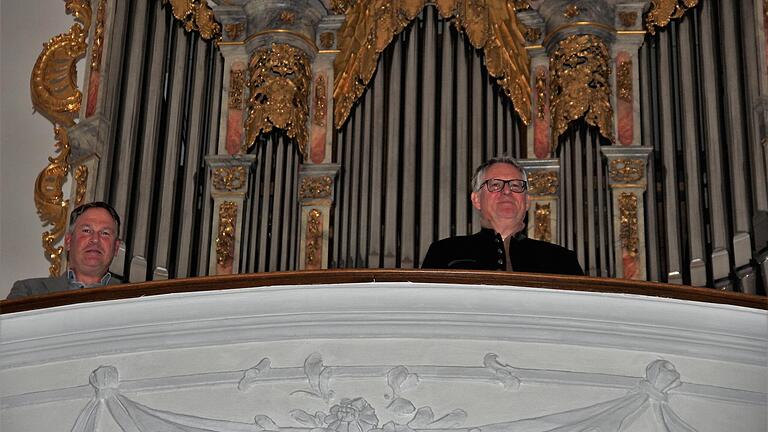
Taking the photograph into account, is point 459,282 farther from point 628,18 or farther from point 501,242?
point 628,18

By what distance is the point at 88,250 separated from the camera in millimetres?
4879

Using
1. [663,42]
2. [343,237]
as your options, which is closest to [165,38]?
[343,237]

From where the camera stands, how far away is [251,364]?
372cm

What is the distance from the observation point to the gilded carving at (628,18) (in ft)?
22.9

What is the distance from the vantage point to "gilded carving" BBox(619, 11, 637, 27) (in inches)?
275

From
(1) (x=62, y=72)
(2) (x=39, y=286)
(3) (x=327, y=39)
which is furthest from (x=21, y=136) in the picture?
→ (2) (x=39, y=286)

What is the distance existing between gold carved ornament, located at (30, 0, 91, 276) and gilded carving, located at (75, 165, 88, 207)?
0.28ft

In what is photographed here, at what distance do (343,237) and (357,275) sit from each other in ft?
9.78

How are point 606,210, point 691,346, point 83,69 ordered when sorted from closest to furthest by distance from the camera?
point 691,346, point 606,210, point 83,69

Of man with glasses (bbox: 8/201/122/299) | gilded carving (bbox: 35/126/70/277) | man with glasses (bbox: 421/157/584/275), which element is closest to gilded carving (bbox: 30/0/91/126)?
gilded carving (bbox: 35/126/70/277)

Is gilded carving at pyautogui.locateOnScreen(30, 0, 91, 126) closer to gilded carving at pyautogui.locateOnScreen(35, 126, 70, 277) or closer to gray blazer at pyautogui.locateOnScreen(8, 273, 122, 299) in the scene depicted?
gilded carving at pyautogui.locateOnScreen(35, 126, 70, 277)

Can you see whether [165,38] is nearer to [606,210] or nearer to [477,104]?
[477,104]

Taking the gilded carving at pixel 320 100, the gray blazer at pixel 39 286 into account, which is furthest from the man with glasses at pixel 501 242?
the gilded carving at pixel 320 100

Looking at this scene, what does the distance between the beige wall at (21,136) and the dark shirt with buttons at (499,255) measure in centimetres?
258
